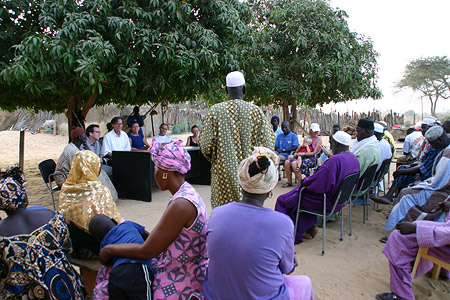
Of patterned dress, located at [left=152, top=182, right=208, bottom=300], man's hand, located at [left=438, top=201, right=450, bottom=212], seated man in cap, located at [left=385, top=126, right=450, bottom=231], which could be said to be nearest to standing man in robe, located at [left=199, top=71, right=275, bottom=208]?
patterned dress, located at [left=152, top=182, right=208, bottom=300]

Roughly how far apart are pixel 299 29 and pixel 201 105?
754 inches

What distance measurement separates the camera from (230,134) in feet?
10.2

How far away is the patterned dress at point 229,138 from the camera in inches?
122

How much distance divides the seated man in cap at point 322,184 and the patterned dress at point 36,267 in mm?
2657

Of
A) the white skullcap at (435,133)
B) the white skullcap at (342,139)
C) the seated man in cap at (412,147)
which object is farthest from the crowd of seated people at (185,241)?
the seated man in cap at (412,147)

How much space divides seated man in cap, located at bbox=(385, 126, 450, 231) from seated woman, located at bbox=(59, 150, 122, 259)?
3.10 m

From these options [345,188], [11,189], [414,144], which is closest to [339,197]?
[345,188]

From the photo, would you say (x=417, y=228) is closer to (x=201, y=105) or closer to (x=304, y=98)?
(x=304, y=98)

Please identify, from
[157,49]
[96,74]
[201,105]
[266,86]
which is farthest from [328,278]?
[201,105]

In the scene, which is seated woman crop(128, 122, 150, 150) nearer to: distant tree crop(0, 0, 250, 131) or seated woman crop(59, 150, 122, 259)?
distant tree crop(0, 0, 250, 131)

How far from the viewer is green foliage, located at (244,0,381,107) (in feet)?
31.2

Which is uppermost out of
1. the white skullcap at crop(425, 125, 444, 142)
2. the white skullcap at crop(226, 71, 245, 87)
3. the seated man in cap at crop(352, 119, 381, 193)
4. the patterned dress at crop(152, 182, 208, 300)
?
the white skullcap at crop(226, 71, 245, 87)

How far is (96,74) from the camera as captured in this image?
16.8 ft

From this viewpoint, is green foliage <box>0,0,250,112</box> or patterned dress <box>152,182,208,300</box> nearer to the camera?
patterned dress <box>152,182,208,300</box>
